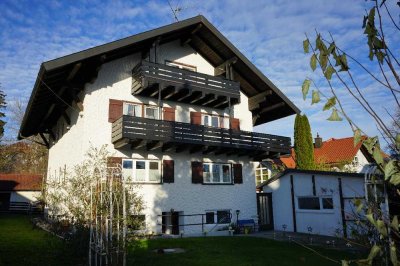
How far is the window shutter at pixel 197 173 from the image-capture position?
2130cm

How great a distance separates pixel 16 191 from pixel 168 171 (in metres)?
26.8

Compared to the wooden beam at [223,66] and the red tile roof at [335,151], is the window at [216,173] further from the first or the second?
the red tile roof at [335,151]

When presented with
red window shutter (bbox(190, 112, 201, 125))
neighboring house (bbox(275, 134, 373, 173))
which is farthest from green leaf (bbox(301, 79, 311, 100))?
neighboring house (bbox(275, 134, 373, 173))

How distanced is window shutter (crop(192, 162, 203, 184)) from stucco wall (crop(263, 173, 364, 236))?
501 cm

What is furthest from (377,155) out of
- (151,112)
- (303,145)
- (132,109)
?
(303,145)

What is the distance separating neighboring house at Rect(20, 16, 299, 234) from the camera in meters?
18.7

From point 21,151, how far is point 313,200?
3790 centimetres

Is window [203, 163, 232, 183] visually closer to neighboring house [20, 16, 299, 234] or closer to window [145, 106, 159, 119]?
neighboring house [20, 16, 299, 234]

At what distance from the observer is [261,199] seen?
23.9 meters

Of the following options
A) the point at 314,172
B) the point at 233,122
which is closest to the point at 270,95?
the point at 233,122

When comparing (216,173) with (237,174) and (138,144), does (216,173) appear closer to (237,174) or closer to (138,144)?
(237,174)

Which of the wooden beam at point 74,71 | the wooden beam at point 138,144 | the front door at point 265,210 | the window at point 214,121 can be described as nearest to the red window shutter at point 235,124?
the window at point 214,121

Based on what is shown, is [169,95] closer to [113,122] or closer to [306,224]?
[113,122]

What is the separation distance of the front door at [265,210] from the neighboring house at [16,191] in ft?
82.5
